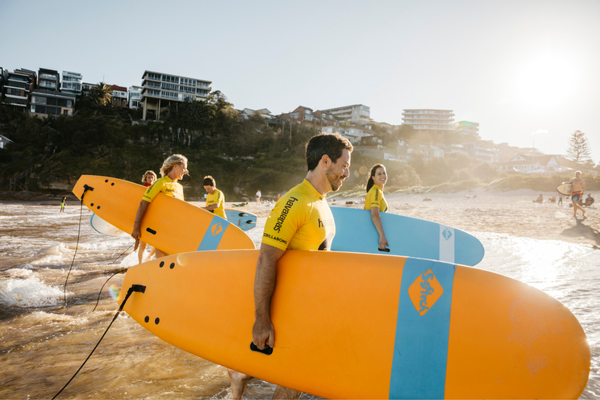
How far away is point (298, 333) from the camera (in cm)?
169

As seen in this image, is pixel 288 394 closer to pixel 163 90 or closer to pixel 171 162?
pixel 171 162

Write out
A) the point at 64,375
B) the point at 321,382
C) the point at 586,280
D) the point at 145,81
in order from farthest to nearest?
the point at 145,81 → the point at 586,280 → the point at 64,375 → the point at 321,382

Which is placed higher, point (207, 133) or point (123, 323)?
point (207, 133)

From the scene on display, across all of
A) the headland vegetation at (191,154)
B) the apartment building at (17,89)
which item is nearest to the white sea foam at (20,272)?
the headland vegetation at (191,154)

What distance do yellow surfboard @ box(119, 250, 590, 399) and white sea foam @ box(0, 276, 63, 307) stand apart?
3.05 m

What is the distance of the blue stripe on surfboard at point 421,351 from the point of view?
158 centimetres

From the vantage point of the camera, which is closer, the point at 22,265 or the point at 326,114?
the point at 22,265

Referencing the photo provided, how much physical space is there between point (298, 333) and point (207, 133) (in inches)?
1921

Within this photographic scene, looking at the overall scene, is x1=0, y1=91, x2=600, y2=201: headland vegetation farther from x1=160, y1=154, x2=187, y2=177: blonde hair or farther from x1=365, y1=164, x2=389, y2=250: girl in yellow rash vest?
x1=160, y1=154, x2=187, y2=177: blonde hair

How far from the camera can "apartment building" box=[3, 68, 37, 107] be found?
50.6 meters

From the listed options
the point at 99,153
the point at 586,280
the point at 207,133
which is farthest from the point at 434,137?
the point at 586,280

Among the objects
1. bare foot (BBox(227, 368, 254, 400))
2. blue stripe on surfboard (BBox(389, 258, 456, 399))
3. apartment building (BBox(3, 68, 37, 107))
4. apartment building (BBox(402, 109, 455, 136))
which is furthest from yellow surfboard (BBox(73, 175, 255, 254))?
apartment building (BBox(402, 109, 455, 136))

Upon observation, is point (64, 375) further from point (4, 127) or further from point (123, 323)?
point (4, 127)

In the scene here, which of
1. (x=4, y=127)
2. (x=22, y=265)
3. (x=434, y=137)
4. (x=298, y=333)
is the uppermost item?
(x=434, y=137)
